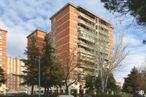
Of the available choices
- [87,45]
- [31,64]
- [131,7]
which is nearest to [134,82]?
[87,45]

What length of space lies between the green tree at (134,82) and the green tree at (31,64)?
39523 mm

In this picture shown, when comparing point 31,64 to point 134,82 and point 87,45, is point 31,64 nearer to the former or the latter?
point 87,45

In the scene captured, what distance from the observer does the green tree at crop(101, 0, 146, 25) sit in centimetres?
2048

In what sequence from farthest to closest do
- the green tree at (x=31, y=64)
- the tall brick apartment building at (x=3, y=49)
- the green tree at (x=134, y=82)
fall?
the tall brick apartment building at (x=3, y=49) → the green tree at (x=134, y=82) → the green tree at (x=31, y=64)

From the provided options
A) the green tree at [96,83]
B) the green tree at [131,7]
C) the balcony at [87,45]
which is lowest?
the green tree at [96,83]

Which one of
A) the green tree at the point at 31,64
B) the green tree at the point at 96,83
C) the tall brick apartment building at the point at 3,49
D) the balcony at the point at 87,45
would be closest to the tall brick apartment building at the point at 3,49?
the tall brick apartment building at the point at 3,49

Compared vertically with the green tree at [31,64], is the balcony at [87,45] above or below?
above

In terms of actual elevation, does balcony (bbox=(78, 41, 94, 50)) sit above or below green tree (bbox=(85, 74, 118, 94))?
above

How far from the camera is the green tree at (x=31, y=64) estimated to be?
2648 inches

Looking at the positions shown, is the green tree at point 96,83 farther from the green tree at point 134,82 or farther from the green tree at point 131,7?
the green tree at point 131,7

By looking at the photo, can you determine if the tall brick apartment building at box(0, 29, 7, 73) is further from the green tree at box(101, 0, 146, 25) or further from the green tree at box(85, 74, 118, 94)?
the green tree at box(101, 0, 146, 25)

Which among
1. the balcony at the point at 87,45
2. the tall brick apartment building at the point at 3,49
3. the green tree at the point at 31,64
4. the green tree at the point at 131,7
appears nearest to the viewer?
the green tree at the point at 131,7

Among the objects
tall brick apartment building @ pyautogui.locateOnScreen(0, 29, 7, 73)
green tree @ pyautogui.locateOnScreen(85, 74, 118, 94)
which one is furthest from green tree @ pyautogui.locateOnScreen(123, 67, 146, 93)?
tall brick apartment building @ pyautogui.locateOnScreen(0, 29, 7, 73)

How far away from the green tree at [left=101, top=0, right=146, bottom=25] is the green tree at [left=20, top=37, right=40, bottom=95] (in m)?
45.5
